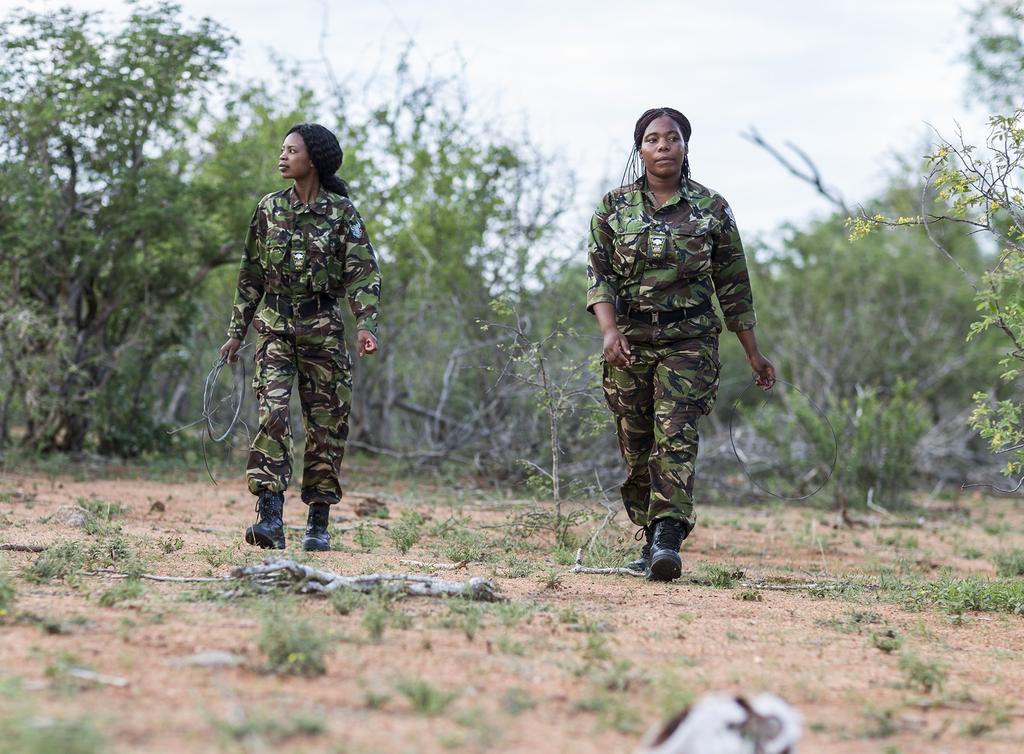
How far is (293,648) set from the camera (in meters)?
2.85

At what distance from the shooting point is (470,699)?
2.66 meters

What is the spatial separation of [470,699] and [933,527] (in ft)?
23.9

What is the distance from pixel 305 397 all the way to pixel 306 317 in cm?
38

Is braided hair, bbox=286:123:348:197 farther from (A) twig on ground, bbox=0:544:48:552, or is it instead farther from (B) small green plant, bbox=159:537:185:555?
(A) twig on ground, bbox=0:544:48:552

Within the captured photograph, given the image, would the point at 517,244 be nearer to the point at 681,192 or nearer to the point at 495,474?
the point at 495,474

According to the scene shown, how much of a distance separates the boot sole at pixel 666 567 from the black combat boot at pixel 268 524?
1671mm

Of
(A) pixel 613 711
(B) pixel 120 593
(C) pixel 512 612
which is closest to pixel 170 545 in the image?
(B) pixel 120 593

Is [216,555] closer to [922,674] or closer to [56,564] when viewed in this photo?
[56,564]

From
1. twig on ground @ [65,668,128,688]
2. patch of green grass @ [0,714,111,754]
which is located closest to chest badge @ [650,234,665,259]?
twig on ground @ [65,668,128,688]

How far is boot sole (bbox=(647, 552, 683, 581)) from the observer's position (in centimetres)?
473

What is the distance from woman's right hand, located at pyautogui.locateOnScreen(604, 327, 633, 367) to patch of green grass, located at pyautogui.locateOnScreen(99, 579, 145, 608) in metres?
1.97

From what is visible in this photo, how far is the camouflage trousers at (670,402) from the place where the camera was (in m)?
4.74

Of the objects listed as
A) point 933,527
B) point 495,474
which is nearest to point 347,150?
point 495,474

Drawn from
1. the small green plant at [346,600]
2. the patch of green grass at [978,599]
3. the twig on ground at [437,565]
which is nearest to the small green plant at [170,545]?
the twig on ground at [437,565]
